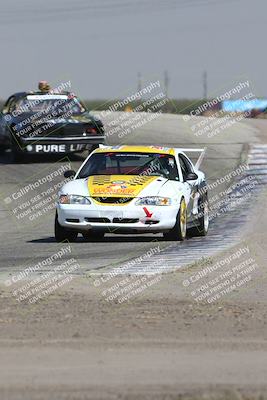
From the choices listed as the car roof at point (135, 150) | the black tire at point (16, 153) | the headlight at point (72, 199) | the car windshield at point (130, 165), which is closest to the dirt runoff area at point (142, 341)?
the headlight at point (72, 199)

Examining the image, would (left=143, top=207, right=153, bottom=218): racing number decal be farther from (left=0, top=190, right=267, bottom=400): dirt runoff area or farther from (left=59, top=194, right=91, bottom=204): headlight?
(left=0, top=190, right=267, bottom=400): dirt runoff area

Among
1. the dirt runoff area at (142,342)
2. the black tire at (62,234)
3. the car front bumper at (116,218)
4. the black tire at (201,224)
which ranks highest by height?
the dirt runoff area at (142,342)

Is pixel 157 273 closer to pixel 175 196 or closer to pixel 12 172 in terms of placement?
pixel 175 196

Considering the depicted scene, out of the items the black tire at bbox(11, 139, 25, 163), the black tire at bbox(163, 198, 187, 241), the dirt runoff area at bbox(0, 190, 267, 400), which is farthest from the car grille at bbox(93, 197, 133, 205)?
the black tire at bbox(11, 139, 25, 163)

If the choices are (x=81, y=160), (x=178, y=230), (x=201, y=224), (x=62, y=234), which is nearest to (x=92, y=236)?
(x=62, y=234)

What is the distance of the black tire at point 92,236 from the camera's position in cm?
1414

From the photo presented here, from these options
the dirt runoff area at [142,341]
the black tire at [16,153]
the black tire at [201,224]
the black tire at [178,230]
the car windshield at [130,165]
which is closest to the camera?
the dirt runoff area at [142,341]

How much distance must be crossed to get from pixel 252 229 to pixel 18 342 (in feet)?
28.3

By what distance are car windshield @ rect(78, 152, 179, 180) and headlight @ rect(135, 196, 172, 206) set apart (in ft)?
2.28

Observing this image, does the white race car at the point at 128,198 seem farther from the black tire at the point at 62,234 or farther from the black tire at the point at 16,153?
the black tire at the point at 16,153

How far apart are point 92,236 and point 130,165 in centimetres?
113

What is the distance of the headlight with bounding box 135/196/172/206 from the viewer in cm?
1396

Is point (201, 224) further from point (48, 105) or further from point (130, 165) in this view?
point (48, 105)

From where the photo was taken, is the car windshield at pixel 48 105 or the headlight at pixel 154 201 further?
the car windshield at pixel 48 105
